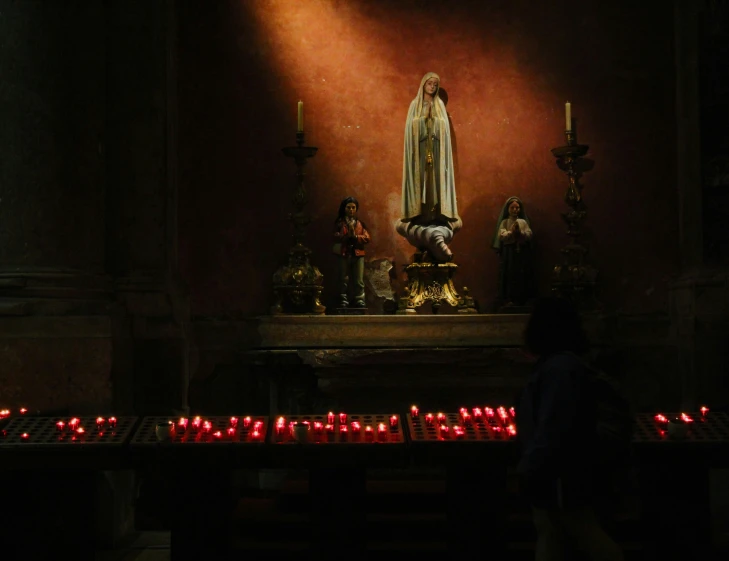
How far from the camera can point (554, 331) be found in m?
3.02

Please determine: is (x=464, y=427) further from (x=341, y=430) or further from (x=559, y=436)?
(x=559, y=436)

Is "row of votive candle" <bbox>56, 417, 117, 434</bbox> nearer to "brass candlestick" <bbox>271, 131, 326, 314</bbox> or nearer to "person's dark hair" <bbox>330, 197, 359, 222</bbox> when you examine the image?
"brass candlestick" <bbox>271, 131, 326, 314</bbox>

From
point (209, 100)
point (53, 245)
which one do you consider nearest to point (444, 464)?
point (53, 245)

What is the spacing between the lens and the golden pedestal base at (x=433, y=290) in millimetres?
6133

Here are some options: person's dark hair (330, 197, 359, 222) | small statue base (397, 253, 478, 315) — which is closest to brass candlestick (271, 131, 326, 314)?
person's dark hair (330, 197, 359, 222)

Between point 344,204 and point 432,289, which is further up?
point 344,204

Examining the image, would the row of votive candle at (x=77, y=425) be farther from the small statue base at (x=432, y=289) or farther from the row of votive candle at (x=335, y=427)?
the small statue base at (x=432, y=289)

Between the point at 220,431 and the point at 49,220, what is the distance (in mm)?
2361

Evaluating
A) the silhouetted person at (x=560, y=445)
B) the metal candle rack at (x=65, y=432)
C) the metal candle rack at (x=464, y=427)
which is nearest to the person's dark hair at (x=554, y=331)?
the silhouetted person at (x=560, y=445)

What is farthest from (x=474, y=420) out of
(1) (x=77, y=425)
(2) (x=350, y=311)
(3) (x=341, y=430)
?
(2) (x=350, y=311)

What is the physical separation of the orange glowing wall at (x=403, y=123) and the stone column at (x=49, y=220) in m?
1.18

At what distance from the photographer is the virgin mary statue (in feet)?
20.4

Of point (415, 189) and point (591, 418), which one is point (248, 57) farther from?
point (591, 418)

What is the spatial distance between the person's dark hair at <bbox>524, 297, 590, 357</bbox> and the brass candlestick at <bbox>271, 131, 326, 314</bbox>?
3.23m
